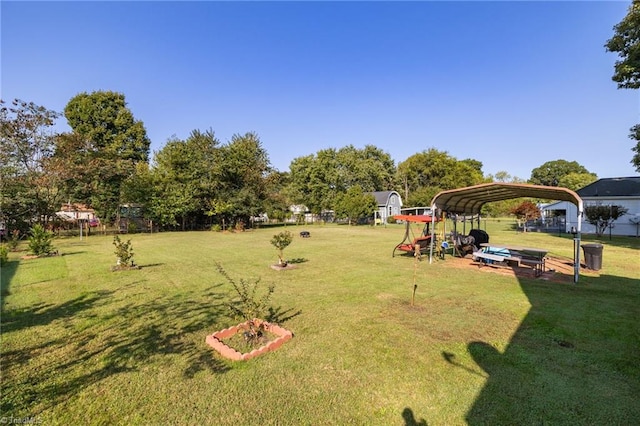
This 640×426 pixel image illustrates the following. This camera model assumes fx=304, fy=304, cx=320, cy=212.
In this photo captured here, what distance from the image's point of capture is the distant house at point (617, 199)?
20.8 meters

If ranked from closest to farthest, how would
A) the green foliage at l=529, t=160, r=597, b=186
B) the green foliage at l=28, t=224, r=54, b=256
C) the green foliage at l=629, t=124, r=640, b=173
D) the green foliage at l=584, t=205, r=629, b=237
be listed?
the green foliage at l=28, t=224, r=54, b=256 → the green foliage at l=629, t=124, r=640, b=173 → the green foliage at l=584, t=205, r=629, b=237 → the green foliage at l=529, t=160, r=597, b=186

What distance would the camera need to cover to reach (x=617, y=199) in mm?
21250

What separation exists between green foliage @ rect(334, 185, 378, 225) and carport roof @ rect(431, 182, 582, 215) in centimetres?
2112

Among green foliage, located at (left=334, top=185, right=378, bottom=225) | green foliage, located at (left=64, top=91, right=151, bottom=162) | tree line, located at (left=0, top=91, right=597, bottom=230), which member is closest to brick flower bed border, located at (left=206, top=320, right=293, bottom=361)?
tree line, located at (left=0, top=91, right=597, bottom=230)

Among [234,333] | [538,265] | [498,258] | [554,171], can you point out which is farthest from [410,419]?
[554,171]

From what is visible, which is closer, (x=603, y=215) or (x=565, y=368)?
(x=565, y=368)

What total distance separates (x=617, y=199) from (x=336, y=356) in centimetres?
2696

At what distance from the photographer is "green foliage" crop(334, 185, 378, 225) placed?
3609cm

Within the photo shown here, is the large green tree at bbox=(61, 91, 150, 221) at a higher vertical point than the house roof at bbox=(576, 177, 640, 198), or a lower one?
higher

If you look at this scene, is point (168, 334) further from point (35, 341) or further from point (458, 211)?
point (458, 211)

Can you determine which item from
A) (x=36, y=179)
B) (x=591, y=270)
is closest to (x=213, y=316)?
(x=591, y=270)

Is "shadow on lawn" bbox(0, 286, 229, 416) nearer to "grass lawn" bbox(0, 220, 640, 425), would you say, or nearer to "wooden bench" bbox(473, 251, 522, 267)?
"grass lawn" bbox(0, 220, 640, 425)

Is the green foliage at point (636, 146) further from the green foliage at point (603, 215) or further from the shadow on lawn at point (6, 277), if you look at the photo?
the shadow on lawn at point (6, 277)

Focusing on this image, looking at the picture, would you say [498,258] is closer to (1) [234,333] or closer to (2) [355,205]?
(1) [234,333]
